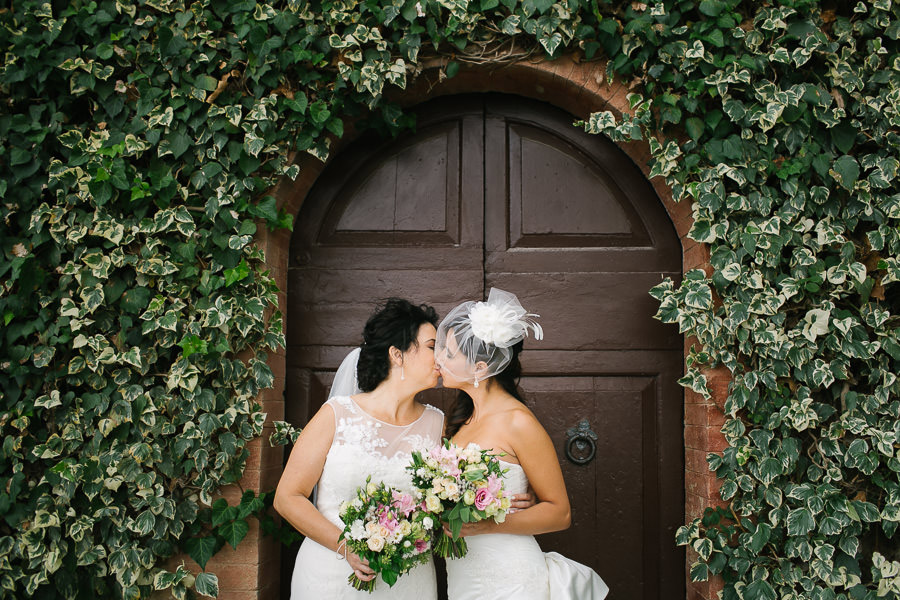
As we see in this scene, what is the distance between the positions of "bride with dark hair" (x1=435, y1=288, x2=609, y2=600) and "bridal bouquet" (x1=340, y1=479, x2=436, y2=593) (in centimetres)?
34

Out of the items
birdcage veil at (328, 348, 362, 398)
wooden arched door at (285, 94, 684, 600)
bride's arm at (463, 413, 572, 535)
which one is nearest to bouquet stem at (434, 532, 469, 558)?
bride's arm at (463, 413, 572, 535)

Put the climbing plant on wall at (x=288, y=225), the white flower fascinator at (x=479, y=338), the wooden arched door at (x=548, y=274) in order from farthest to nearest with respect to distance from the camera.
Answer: the wooden arched door at (x=548, y=274)
the climbing plant on wall at (x=288, y=225)
the white flower fascinator at (x=479, y=338)

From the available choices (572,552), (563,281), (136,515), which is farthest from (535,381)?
(136,515)

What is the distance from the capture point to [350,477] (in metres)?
2.71

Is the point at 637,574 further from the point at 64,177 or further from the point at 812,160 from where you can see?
the point at 64,177

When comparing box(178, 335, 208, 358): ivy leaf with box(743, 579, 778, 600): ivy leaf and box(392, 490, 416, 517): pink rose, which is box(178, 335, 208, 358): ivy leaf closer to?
box(392, 490, 416, 517): pink rose

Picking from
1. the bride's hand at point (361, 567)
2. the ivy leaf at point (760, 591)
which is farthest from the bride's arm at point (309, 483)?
the ivy leaf at point (760, 591)

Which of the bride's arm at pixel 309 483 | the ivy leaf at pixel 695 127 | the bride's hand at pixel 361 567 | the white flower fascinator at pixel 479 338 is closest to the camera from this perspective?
the bride's hand at pixel 361 567

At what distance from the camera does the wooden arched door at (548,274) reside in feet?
11.1

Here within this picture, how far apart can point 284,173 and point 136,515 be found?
5.80 feet

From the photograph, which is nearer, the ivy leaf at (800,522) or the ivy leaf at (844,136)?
the ivy leaf at (800,522)

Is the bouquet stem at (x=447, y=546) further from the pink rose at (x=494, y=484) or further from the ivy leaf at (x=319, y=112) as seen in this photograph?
the ivy leaf at (x=319, y=112)

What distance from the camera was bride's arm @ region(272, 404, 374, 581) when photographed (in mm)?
2654

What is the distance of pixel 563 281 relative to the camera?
346 cm
